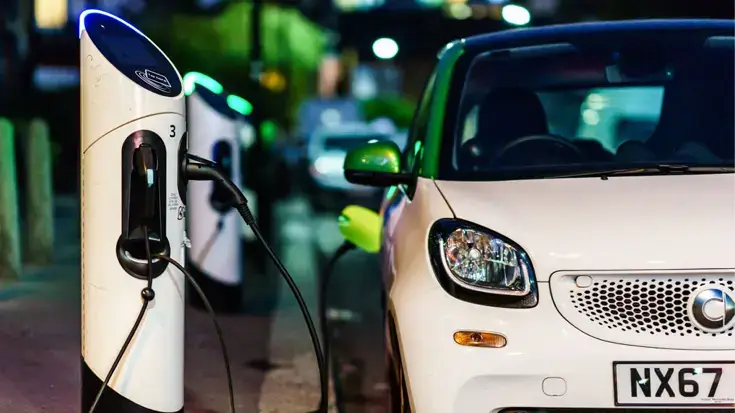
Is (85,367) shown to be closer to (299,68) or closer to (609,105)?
(609,105)

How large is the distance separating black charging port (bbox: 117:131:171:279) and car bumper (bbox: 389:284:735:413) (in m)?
0.99

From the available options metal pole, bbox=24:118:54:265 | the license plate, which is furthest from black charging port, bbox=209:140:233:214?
the license plate

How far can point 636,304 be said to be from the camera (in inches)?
143

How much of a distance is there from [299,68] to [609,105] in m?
36.4

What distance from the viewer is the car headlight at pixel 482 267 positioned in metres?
3.68

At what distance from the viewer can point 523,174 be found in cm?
440

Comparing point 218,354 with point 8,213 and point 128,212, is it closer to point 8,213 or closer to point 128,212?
point 128,212

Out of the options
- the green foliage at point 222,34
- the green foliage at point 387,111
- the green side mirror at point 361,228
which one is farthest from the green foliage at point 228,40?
the green side mirror at point 361,228

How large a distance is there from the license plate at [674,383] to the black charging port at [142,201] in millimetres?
1620

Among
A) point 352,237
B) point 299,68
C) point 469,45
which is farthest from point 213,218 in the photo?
point 299,68

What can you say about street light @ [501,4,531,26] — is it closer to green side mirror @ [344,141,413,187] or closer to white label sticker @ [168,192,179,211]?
green side mirror @ [344,141,413,187]

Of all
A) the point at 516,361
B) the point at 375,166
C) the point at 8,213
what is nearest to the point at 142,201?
the point at 375,166

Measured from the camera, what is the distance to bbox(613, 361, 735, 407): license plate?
3.53 m

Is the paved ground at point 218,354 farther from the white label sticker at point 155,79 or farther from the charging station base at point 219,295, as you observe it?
the white label sticker at point 155,79
